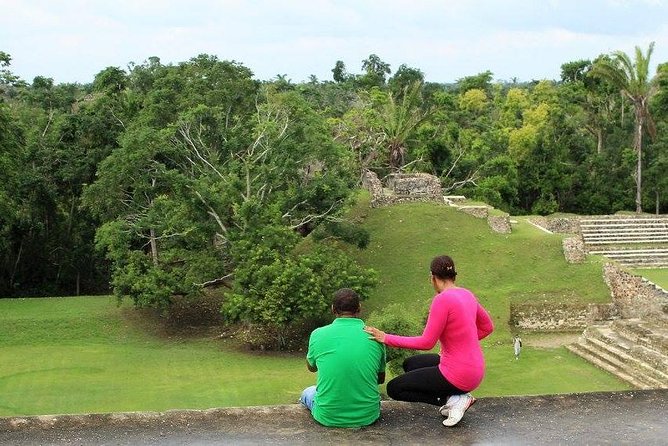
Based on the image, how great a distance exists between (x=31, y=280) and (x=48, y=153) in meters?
5.51

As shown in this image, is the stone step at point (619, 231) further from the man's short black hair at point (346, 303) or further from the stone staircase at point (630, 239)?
the man's short black hair at point (346, 303)

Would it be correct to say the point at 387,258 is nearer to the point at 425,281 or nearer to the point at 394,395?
the point at 425,281

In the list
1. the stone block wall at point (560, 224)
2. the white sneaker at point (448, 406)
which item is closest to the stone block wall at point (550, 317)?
Result: the stone block wall at point (560, 224)

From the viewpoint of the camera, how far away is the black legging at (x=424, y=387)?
16.8ft

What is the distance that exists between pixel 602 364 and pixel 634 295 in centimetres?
438

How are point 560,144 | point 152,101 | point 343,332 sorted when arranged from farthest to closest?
point 560,144 < point 152,101 < point 343,332

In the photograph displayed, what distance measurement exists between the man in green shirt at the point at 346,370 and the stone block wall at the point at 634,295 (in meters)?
16.4

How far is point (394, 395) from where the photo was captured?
532 centimetres

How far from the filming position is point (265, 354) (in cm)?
1845

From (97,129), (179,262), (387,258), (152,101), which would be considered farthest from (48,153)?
(387,258)

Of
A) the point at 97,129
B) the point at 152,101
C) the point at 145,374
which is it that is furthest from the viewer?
the point at 97,129

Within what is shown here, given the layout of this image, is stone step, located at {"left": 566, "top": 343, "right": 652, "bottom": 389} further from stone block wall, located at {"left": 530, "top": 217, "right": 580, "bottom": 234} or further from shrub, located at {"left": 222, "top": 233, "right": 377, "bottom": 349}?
stone block wall, located at {"left": 530, "top": 217, "right": 580, "bottom": 234}

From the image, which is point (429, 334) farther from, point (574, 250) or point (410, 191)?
point (410, 191)

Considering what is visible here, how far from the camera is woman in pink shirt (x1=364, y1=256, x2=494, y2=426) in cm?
502
